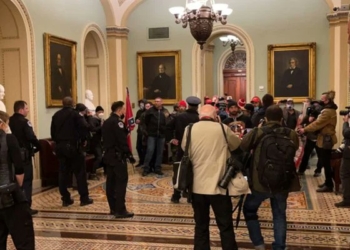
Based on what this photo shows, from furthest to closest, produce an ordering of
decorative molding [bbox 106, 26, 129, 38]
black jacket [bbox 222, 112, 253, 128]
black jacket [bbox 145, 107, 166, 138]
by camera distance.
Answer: decorative molding [bbox 106, 26, 129, 38] < black jacket [bbox 145, 107, 166, 138] < black jacket [bbox 222, 112, 253, 128]

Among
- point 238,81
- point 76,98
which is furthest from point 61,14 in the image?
point 238,81

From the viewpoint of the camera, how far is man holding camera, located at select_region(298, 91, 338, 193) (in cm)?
739

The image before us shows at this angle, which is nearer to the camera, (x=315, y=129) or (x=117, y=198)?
(x=117, y=198)

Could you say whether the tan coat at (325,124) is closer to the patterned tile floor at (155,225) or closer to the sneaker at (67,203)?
the patterned tile floor at (155,225)

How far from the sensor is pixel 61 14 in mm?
9789

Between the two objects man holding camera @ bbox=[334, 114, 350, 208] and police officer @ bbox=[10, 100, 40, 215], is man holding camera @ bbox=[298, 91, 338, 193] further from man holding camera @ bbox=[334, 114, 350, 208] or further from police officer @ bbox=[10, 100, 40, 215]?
police officer @ bbox=[10, 100, 40, 215]

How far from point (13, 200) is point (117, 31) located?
930 centimetres

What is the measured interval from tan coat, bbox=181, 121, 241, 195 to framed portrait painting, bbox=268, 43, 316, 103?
324 inches

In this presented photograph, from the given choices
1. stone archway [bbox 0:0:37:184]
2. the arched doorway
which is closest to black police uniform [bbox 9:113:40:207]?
stone archway [bbox 0:0:37:184]

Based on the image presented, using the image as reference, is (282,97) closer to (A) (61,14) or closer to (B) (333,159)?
(B) (333,159)

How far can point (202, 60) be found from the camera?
12609 mm

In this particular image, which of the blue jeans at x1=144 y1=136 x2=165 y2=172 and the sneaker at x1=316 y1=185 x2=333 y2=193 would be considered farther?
the blue jeans at x1=144 y1=136 x2=165 y2=172

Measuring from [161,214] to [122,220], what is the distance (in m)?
0.60

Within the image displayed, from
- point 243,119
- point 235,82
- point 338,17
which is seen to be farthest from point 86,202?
point 235,82
